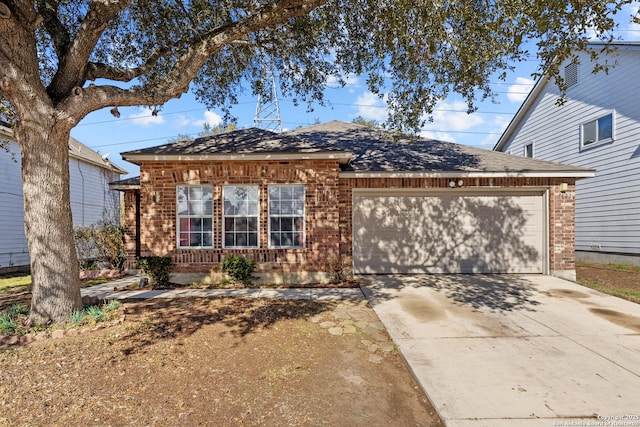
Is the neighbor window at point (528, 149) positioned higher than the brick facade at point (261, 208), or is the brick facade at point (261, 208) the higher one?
the neighbor window at point (528, 149)

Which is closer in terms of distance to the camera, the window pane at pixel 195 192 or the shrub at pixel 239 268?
the shrub at pixel 239 268

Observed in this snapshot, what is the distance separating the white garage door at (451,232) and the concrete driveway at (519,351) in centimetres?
180

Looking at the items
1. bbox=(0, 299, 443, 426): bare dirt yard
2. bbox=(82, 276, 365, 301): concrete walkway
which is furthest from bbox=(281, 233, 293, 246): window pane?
bbox=(0, 299, 443, 426): bare dirt yard

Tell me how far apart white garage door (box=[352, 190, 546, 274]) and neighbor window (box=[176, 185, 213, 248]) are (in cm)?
403

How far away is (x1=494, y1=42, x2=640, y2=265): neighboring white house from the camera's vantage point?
34.3 feet

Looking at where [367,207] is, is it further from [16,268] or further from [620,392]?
[16,268]

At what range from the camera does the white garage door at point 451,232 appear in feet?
30.1

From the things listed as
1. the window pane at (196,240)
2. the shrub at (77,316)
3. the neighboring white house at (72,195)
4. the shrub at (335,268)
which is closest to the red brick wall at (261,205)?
the shrub at (335,268)

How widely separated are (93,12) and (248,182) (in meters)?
4.34

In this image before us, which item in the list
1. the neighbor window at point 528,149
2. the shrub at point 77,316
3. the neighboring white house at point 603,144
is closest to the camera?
the shrub at point 77,316

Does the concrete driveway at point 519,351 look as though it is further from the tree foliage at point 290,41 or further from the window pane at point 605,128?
the window pane at point 605,128

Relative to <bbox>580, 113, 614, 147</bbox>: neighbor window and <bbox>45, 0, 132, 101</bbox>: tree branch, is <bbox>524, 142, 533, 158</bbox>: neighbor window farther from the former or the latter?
<bbox>45, 0, 132, 101</bbox>: tree branch

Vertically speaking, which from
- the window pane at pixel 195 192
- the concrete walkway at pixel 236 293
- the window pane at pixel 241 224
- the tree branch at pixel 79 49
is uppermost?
the tree branch at pixel 79 49

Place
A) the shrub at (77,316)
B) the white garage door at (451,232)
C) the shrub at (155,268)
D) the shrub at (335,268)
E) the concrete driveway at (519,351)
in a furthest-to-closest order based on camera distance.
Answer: the white garage door at (451,232)
the shrub at (335,268)
the shrub at (155,268)
the shrub at (77,316)
the concrete driveway at (519,351)
